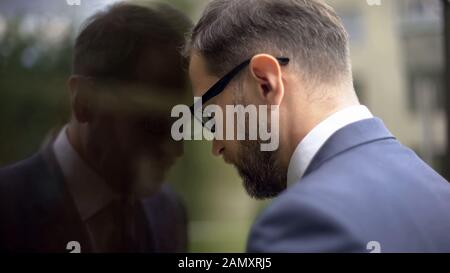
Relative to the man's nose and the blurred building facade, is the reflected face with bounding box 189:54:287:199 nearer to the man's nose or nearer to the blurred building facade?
the man's nose

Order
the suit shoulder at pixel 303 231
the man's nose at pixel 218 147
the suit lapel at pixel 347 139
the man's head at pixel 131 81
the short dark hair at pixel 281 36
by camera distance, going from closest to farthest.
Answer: the suit shoulder at pixel 303 231, the suit lapel at pixel 347 139, the short dark hair at pixel 281 36, the man's nose at pixel 218 147, the man's head at pixel 131 81

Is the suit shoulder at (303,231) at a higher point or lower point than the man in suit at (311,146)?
lower

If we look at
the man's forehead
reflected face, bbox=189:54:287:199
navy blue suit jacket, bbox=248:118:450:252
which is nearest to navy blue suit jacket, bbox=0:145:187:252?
reflected face, bbox=189:54:287:199

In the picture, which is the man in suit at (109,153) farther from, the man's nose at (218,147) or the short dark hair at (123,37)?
the man's nose at (218,147)

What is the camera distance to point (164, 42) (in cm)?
174

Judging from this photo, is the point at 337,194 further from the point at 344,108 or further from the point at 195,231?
the point at 195,231

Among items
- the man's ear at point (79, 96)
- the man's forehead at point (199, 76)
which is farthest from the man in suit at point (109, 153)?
the man's forehead at point (199, 76)

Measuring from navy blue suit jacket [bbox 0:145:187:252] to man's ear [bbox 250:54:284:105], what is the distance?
1.64 feet

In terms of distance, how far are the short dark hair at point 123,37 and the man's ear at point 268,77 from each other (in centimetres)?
36

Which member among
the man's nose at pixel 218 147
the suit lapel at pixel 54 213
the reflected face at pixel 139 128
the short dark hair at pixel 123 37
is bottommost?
the suit lapel at pixel 54 213

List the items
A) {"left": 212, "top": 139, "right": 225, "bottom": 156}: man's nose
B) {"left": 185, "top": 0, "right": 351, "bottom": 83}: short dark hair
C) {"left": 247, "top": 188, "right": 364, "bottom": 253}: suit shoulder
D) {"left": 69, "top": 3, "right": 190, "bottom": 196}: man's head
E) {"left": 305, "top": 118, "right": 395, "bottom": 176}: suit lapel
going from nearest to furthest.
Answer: {"left": 247, "top": 188, "right": 364, "bottom": 253}: suit shoulder → {"left": 305, "top": 118, "right": 395, "bottom": 176}: suit lapel → {"left": 185, "top": 0, "right": 351, "bottom": 83}: short dark hair → {"left": 212, "top": 139, "right": 225, "bottom": 156}: man's nose → {"left": 69, "top": 3, "right": 190, "bottom": 196}: man's head

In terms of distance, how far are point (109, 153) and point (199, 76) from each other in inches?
16.7

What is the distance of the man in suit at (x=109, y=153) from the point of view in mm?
1694

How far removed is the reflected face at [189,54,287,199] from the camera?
1.48 meters
